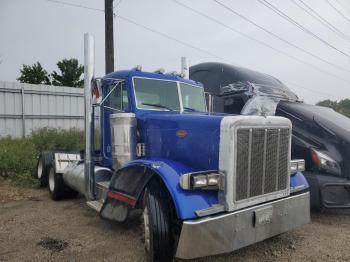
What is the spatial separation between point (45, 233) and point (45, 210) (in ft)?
4.59

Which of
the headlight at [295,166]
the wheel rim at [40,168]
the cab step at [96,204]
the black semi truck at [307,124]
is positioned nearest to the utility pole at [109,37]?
the black semi truck at [307,124]

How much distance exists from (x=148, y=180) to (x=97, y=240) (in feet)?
4.51

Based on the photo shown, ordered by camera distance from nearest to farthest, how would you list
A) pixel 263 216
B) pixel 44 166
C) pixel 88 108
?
1. pixel 263 216
2. pixel 88 108
3. pixel 44 166

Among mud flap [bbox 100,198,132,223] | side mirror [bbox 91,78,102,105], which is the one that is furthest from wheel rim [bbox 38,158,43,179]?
mud flap [bbox 100,198,132,223]

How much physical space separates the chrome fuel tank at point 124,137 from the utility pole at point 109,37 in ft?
21.5

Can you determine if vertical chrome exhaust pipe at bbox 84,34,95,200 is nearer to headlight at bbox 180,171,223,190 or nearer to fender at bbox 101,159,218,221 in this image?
fender at bbox 101,159,218,221

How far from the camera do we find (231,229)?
140 inches

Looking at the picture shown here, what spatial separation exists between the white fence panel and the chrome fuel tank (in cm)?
949

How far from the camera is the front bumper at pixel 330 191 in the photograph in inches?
232

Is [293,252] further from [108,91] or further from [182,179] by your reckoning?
[108,91]

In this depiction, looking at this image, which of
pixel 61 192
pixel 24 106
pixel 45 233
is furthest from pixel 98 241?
pixel 24 106

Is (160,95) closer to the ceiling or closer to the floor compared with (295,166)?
closer to the ceiling

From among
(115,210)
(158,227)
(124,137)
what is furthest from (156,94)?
(158,227)

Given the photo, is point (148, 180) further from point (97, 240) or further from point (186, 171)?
point (97, 240)
